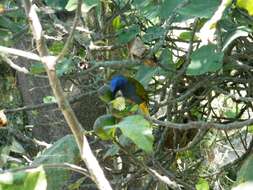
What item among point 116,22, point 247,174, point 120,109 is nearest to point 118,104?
point 120,109

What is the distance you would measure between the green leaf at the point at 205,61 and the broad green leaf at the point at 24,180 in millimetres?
406

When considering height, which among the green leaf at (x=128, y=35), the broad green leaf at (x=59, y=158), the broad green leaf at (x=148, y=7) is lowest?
the broad green leaf at (x=59, y=158)

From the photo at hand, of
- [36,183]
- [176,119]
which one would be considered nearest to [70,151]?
[36,183]

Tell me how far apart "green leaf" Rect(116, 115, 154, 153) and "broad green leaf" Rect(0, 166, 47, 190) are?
0.15 metres

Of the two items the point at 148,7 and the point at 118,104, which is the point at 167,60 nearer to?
the point at 148,7

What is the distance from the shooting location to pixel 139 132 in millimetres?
842

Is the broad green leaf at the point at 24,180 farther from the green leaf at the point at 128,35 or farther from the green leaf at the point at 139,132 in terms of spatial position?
the green leaf at the point at 128,35

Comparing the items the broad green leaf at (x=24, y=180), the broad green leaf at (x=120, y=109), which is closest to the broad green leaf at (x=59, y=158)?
the broad green leaf at (x=120, y=109)

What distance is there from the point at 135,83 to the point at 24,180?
53cm

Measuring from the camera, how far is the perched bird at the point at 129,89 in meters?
1.21

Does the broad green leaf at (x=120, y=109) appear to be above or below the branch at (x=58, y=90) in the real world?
below

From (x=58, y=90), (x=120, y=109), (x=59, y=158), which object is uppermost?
(x=58, y=90)

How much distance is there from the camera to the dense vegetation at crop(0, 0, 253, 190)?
83cm

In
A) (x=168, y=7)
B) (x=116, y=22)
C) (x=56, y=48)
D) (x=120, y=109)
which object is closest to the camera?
(x=120, y=109)
